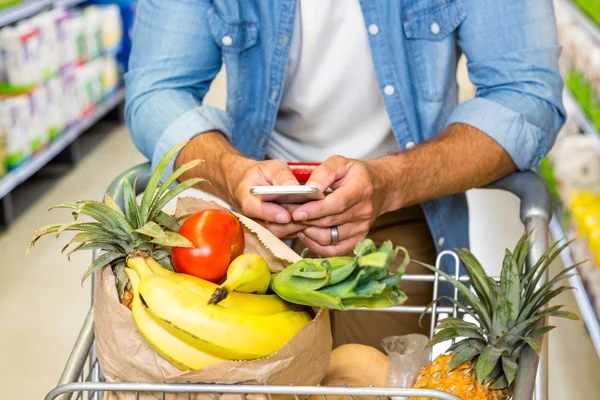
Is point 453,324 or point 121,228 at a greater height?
point 121,228

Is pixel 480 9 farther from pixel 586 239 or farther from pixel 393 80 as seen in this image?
pixel 586 239

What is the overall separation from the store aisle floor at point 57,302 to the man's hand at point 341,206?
6.09 ft

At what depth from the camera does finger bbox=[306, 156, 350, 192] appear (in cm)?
122

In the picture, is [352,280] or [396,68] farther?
[396,68]

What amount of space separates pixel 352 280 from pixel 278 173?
1.34 ft

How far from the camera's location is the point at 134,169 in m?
1.46

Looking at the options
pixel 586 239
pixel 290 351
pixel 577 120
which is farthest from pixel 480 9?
pixel 577 120

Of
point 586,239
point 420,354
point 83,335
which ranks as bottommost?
point 586,239

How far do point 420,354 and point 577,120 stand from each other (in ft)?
10.8

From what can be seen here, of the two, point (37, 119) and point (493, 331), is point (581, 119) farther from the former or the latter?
point (493, 331)

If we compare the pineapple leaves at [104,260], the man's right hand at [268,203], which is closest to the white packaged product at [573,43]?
the man's right hand at [268,203]

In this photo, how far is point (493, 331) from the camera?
1.17m

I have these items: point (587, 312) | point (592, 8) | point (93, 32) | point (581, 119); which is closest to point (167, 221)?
point (587, 312)

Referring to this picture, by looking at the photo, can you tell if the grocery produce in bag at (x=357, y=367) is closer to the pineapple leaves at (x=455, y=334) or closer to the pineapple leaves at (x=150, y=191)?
the pineapple leaves at (x=455, y=334)
